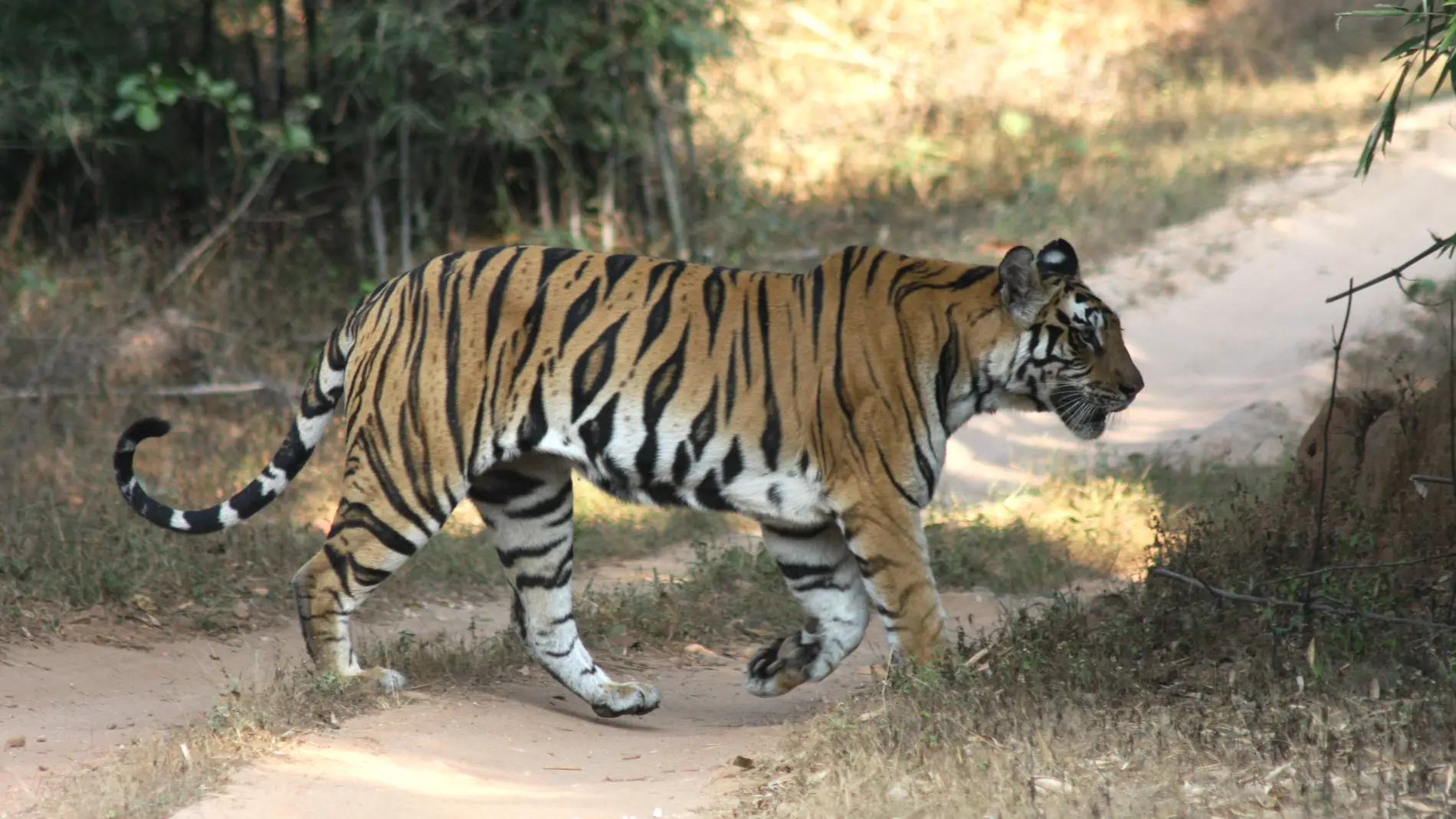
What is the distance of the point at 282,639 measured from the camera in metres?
6.81

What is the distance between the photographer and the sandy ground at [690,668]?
4.55 m

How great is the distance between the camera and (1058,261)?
5484 millimetres

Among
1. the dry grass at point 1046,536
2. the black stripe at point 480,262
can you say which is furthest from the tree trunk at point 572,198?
the black stripe at point 480,262

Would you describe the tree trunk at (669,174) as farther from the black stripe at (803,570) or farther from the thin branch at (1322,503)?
the black stripe at (803,570)

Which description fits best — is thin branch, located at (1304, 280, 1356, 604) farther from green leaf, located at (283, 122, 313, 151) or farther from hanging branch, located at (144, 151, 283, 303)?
hanging branch, located at (144, 151, 283, 303)

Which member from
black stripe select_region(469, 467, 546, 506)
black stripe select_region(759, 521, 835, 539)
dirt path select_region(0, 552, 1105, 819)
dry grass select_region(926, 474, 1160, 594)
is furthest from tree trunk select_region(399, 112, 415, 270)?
black stripe select_region(759, 521, 835, 539)

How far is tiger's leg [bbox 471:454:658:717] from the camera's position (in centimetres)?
582

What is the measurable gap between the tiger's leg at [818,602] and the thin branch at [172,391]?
472cm

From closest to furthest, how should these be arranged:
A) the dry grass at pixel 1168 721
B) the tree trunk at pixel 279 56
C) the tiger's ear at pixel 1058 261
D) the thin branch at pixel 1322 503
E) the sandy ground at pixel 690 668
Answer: the dry grass at pixel 1168 721 < the sandy ground at pixel 690 668 < the thin branch at pixel 1322 503 < the tiger's ear at pixel 1058 261 < the tree trunk at pixel 279 56

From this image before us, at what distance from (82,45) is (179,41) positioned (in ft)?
4.72

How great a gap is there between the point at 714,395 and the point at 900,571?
2.81 feet

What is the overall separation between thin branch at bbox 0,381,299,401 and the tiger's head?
5411mm

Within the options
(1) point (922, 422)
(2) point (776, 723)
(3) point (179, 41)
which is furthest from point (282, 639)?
(3) point (179, 41)

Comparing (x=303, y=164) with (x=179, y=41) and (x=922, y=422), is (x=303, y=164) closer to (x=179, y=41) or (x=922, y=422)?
(x=179, y=41)
